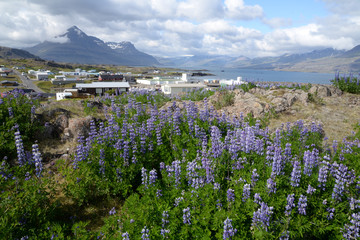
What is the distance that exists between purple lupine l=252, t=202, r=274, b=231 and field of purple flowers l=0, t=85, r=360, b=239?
0.02m

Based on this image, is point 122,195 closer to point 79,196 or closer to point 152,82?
point 79,196

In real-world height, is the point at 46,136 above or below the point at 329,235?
above

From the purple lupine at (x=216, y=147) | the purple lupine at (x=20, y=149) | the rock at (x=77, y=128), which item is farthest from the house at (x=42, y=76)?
the purple lupine at (x=216, y=147)

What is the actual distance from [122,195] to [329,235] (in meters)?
5.39

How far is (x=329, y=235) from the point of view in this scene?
4867 millimetres

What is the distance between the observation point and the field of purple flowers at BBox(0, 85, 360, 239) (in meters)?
4.58

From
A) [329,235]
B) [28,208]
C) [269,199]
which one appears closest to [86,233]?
[28,208]

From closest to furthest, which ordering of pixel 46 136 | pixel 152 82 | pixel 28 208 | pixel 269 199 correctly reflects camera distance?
pixel 269 199 < pixel 28 208 < pixel 46 136 < pixel 152 82

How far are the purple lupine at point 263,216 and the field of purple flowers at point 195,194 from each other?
0.02m

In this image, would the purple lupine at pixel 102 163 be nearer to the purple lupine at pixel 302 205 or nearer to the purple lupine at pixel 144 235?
the purple lupine at pixel 144 235

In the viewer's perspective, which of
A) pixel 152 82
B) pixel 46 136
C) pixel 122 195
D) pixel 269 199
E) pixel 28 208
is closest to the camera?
pixel 269 199

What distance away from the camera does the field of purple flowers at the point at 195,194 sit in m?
4.58

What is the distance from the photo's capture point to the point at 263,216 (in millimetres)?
4277

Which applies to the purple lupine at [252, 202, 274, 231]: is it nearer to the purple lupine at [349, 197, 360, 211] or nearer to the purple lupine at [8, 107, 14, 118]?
the purple lupine at [349, 197, 360, 211]
